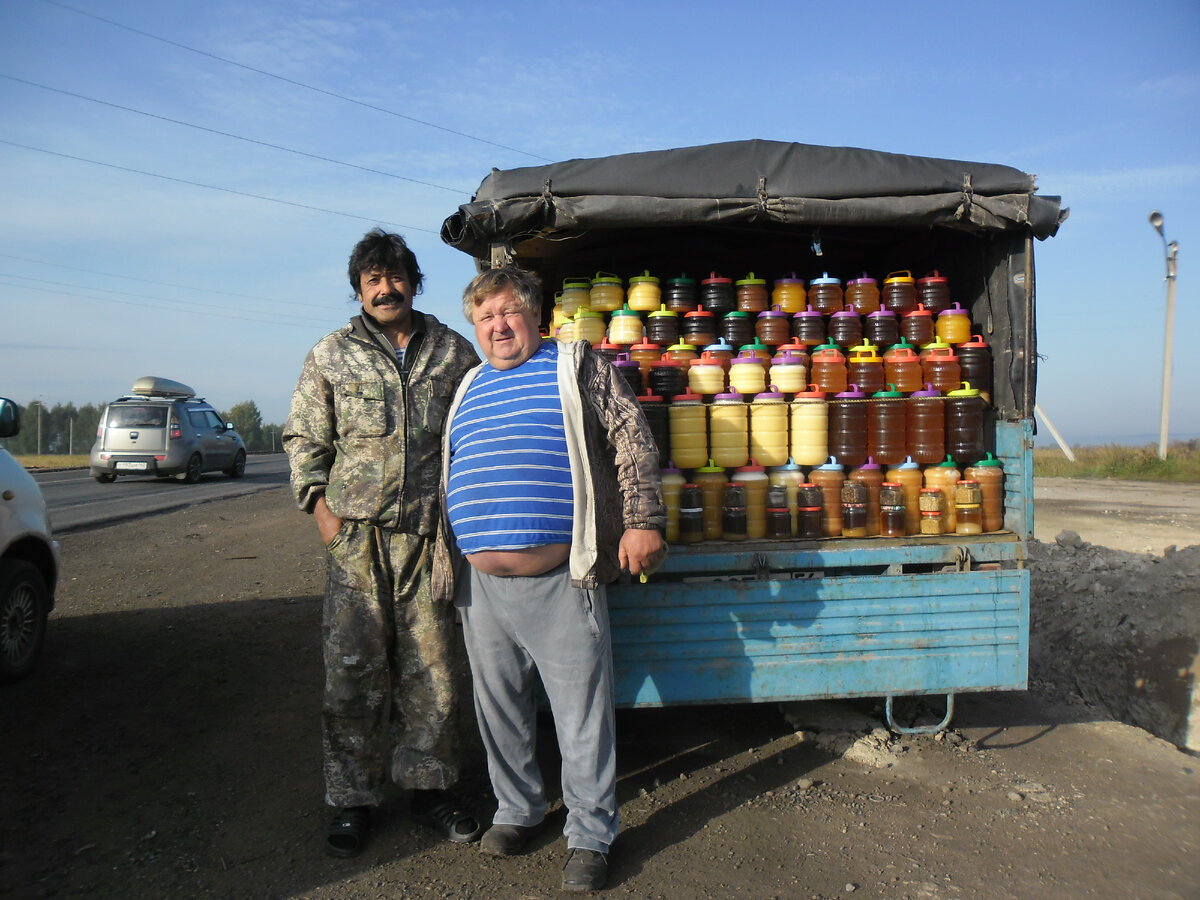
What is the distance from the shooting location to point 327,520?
3.23 m

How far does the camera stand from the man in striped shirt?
2932mm

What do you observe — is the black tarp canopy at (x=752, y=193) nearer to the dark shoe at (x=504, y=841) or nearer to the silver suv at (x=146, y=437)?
the dark shoe at (x=504, y=841)

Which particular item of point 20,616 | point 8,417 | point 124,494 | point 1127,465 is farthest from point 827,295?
point 1127,465

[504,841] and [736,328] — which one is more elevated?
[736,328]

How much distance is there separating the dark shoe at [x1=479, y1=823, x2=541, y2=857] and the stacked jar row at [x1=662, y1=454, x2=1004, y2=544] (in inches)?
60.7

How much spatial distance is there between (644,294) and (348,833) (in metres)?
2.97

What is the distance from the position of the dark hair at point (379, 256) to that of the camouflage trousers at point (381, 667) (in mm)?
1023

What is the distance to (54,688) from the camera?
4.86 m

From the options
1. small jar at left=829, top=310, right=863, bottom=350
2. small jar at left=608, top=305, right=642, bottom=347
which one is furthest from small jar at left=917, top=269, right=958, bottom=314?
small jar at left=608, top=305, right=642, bottom=347

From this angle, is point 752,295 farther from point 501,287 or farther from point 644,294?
point 501,287

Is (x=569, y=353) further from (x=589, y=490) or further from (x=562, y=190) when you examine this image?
(x=562, y=190)

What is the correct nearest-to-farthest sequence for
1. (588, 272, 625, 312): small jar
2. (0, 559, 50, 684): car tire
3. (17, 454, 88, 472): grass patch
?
(588, 272, 625, 312): small jar, (0, 559, 50, 684): car tire, (17, 454, 88, 472): grass patch

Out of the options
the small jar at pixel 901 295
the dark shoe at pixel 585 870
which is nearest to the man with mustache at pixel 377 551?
the dark shoe at pixel 585 870

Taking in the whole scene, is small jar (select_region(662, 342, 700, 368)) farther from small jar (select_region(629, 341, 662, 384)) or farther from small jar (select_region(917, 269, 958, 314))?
small jar (select_region(917, 269, 958, 314))
